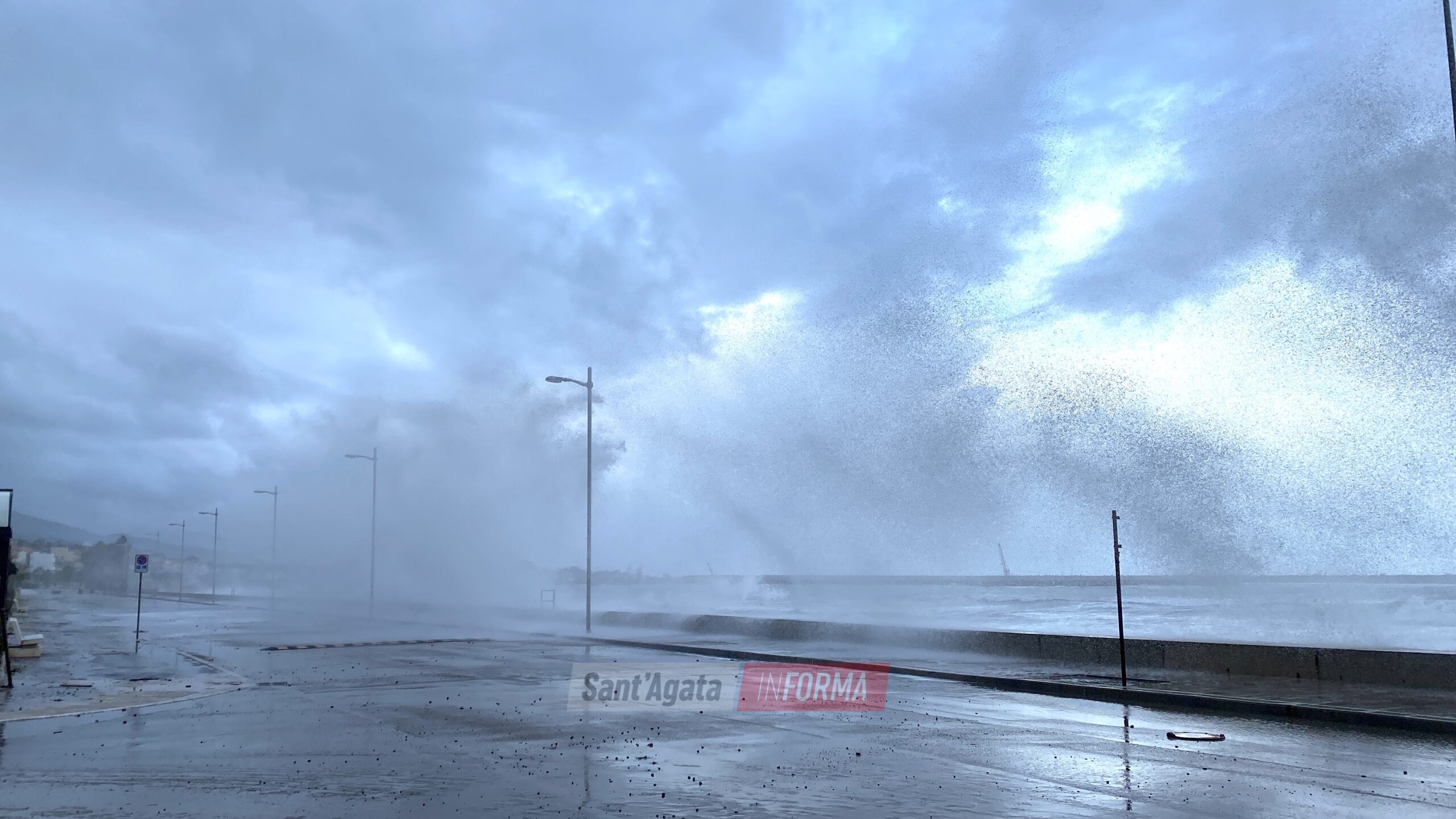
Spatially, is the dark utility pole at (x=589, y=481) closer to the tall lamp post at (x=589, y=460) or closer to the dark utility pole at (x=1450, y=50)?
the tall lamp post at (x=589, y=460)

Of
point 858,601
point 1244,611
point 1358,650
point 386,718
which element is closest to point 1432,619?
point 1244,611

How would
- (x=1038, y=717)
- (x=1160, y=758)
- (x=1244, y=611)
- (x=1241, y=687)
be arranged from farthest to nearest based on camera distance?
(x=1244, y=611)
(x=1241, y=687)
(x=1038, y=717)
(x=1160, y=758)

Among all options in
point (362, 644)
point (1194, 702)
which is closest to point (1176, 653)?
point (1194, 702)

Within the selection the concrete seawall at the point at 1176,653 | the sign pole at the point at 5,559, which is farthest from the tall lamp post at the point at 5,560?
the concrete seawall at the point at 1176,653

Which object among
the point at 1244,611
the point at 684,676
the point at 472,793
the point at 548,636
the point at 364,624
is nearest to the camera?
the point at 472,793

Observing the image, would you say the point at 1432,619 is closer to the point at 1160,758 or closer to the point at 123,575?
the point at 1160,758

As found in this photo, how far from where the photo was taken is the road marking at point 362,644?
1037 inches

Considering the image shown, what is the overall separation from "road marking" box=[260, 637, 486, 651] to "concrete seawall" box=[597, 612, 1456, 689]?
8949 millimetres

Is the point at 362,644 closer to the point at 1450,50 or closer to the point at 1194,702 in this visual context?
the point at 1194,702

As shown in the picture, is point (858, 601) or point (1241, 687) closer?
point (1241, 687)

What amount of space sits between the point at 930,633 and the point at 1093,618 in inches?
971

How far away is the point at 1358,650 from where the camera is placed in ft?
47.3

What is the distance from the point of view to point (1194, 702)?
43.5 feet

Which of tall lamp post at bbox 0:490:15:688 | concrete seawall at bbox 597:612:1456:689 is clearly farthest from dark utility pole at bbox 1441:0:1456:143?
tall lamp post at bbox 0:490:15:688
